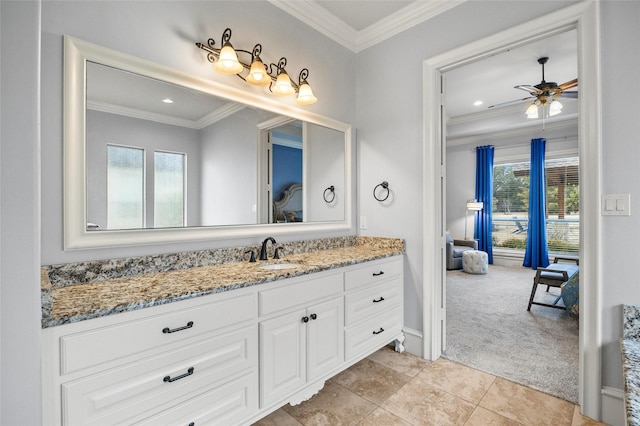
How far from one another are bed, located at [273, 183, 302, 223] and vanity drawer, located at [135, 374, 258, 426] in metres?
1.14

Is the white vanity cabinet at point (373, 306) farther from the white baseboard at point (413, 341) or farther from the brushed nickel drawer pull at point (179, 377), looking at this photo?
the brushed nickel drawer pull at point (179, 377)

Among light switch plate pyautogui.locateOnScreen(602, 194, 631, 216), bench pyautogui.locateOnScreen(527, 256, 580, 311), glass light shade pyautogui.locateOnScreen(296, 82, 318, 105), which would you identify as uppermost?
glass light shade pyautogui.locateOnScreen(296, 82, 318, 105)

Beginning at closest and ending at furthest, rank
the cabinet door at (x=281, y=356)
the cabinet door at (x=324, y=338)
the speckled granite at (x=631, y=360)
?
the speckled granite at (x=631, y=360) < the cabinet door at (x=281, y=356) < the cabinet door at (x=324, y=338)

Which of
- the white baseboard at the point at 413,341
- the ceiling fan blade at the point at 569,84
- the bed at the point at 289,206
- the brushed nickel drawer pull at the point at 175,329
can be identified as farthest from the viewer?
the ceiling fan blade at the point at 569,84

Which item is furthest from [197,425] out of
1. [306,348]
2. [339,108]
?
[339,108]

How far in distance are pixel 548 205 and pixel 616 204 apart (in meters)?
5.28

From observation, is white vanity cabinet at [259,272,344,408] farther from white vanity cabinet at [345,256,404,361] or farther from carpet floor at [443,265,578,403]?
carpet floor at [443,265,578,403]

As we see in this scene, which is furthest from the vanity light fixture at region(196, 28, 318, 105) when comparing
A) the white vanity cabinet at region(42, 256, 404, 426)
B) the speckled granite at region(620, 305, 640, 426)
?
the speckled granite at region(620, 305, 640, 426)

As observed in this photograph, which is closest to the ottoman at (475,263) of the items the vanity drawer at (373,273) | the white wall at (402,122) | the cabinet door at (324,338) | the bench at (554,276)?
the bench at (554,276)

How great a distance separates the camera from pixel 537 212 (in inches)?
234

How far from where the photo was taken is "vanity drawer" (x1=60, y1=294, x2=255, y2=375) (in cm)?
103

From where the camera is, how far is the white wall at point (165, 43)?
1.37 meters

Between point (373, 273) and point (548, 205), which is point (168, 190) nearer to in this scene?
point (373, 273)

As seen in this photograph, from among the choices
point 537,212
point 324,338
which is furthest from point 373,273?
point 537,212
